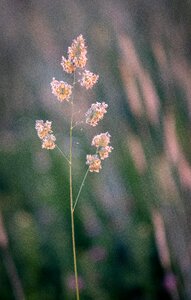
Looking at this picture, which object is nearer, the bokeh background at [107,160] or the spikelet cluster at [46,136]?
the spikelet cluster at [46,136]

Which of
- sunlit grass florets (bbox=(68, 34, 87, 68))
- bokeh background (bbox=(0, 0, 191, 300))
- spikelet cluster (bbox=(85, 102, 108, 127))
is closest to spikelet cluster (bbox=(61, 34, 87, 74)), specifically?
sunlit grass florets (bbox=(68, 34, 87, 68))

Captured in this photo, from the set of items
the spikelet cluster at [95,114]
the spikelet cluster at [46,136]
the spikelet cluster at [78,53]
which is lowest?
the spikelet cluster at [46,136]

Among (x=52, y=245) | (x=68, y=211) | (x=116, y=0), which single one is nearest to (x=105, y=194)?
(x=68, y=211)

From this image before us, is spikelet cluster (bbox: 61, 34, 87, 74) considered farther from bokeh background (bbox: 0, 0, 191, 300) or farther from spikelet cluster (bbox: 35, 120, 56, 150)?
bokeh background (bbox: 0, 0, 191, 300)

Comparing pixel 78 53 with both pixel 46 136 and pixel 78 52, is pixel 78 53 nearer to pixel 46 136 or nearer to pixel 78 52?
pixel 78 52

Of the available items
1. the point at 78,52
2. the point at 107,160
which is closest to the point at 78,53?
the point at 78,52

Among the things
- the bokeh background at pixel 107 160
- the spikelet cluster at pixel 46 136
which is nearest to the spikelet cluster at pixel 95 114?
the spikelet cluster at pixel 46 136

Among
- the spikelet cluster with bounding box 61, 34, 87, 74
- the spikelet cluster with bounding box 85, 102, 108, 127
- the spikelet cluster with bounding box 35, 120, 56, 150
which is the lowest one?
the spikelet cluster with bounding box 35, 120, 56, 150

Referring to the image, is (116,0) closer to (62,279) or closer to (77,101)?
(77,101)

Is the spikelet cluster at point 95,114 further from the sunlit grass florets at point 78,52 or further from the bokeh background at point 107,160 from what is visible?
the bokeh background at point 107,160
